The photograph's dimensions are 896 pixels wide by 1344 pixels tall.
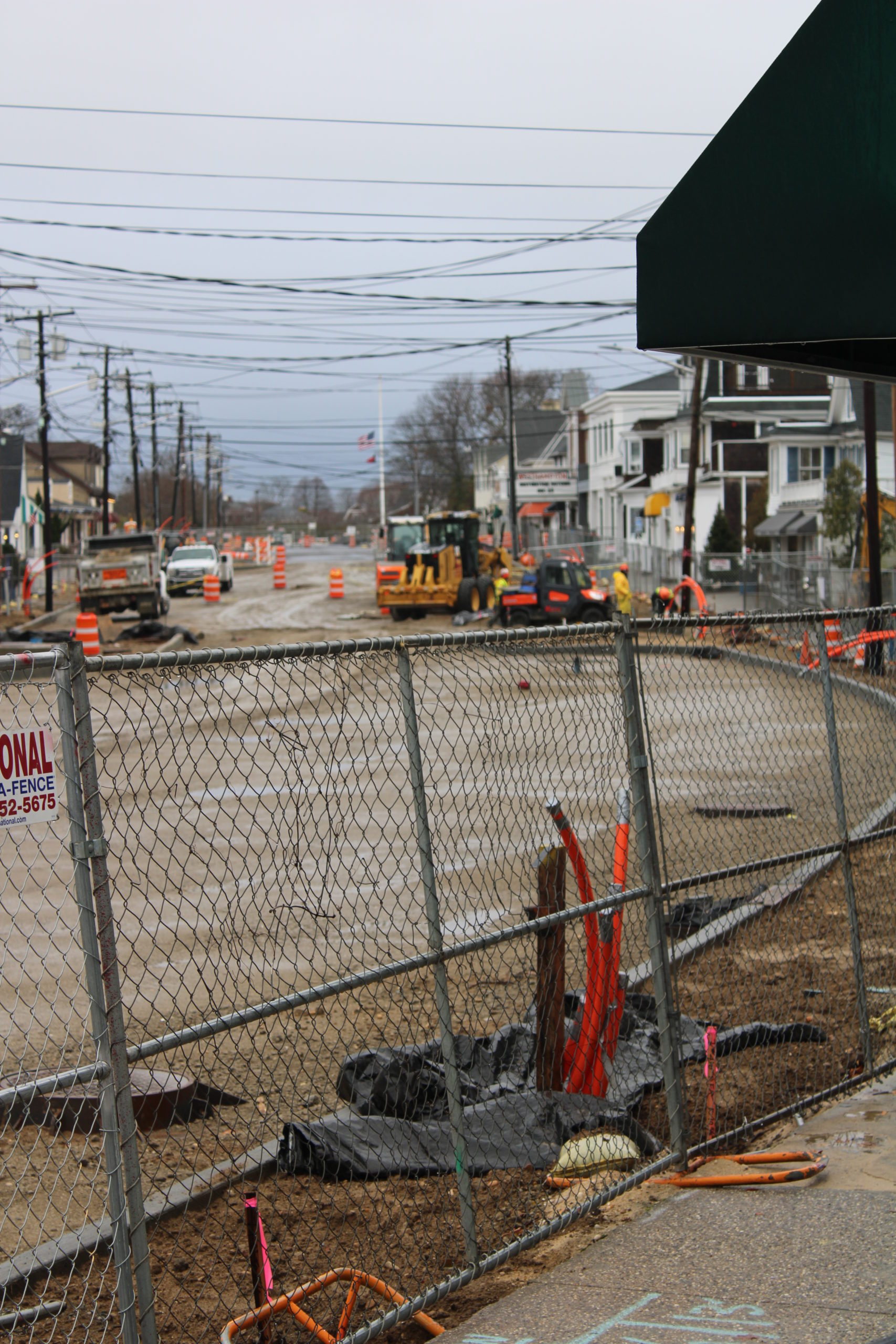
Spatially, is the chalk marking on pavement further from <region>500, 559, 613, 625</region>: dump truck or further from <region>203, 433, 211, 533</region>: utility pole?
<region>203, 433, 211, 533</region>: utility pole

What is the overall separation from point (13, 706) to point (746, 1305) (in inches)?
110

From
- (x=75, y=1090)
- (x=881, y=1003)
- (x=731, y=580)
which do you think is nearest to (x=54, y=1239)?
(x=75, y=1090)

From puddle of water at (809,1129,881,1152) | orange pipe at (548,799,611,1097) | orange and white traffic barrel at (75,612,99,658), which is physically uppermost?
orange and white traffic barrel at (75,612,99,658)

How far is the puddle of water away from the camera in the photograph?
16.9ft

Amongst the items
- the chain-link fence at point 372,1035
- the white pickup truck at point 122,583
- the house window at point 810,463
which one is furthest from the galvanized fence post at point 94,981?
the house window at point 810,463

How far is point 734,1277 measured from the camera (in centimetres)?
408

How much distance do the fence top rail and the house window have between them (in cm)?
4881

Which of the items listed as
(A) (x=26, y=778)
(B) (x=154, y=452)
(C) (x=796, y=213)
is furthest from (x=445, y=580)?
(B) (x=154, y=452)

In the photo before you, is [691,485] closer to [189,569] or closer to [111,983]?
[189,569]

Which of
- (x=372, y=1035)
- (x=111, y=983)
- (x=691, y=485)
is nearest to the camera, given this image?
(x=111, y=983)

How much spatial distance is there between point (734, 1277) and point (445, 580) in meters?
35.3

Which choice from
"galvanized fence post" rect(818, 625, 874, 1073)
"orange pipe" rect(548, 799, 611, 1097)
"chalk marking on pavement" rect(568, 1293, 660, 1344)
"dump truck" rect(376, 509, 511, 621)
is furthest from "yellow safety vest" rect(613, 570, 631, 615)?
"chalk marking on pavement" rect(568, 1293, 660, 1344)

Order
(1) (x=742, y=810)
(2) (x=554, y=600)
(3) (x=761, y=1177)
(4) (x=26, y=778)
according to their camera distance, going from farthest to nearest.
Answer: (2) (x=554, y=600) < (1) (x=742, y=810) < (3) (x=761, y=1177) < (4) (x=26, y=778)

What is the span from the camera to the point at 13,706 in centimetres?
324
